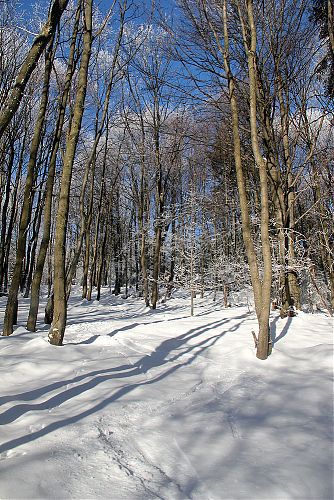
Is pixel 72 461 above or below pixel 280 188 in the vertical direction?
below

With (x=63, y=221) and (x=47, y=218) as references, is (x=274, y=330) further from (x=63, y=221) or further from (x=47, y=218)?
(x=47, y=218)

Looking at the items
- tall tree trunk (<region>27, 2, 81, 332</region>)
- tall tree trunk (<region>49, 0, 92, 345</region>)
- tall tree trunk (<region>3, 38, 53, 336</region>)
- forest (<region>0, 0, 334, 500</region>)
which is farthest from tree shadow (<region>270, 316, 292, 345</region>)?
tall tree trunk (<region>3, 38, 53, 336</region>)

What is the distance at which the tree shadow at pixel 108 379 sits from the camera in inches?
120

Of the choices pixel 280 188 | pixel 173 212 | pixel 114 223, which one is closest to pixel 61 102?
pixel 280 188

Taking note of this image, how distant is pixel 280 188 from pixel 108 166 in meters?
16.3

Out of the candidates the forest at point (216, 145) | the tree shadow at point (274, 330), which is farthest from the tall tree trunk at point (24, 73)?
the tree shadow at point (274, 330)

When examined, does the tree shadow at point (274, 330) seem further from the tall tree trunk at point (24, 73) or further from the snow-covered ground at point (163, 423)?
the tall tree trunk at point (24, 73)

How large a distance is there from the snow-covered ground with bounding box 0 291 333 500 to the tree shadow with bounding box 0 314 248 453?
0.02 m

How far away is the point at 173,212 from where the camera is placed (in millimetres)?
18812

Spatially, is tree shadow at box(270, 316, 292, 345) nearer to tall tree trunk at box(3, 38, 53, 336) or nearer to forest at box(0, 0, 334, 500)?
forest at box(0, 0, 334, 500)

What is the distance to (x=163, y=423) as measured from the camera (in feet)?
A: 10.9

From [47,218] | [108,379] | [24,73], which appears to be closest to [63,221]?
[47,218]

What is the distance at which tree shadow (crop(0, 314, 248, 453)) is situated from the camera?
3.05 m

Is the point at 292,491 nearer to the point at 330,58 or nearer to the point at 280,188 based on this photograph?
the point at 280,188
